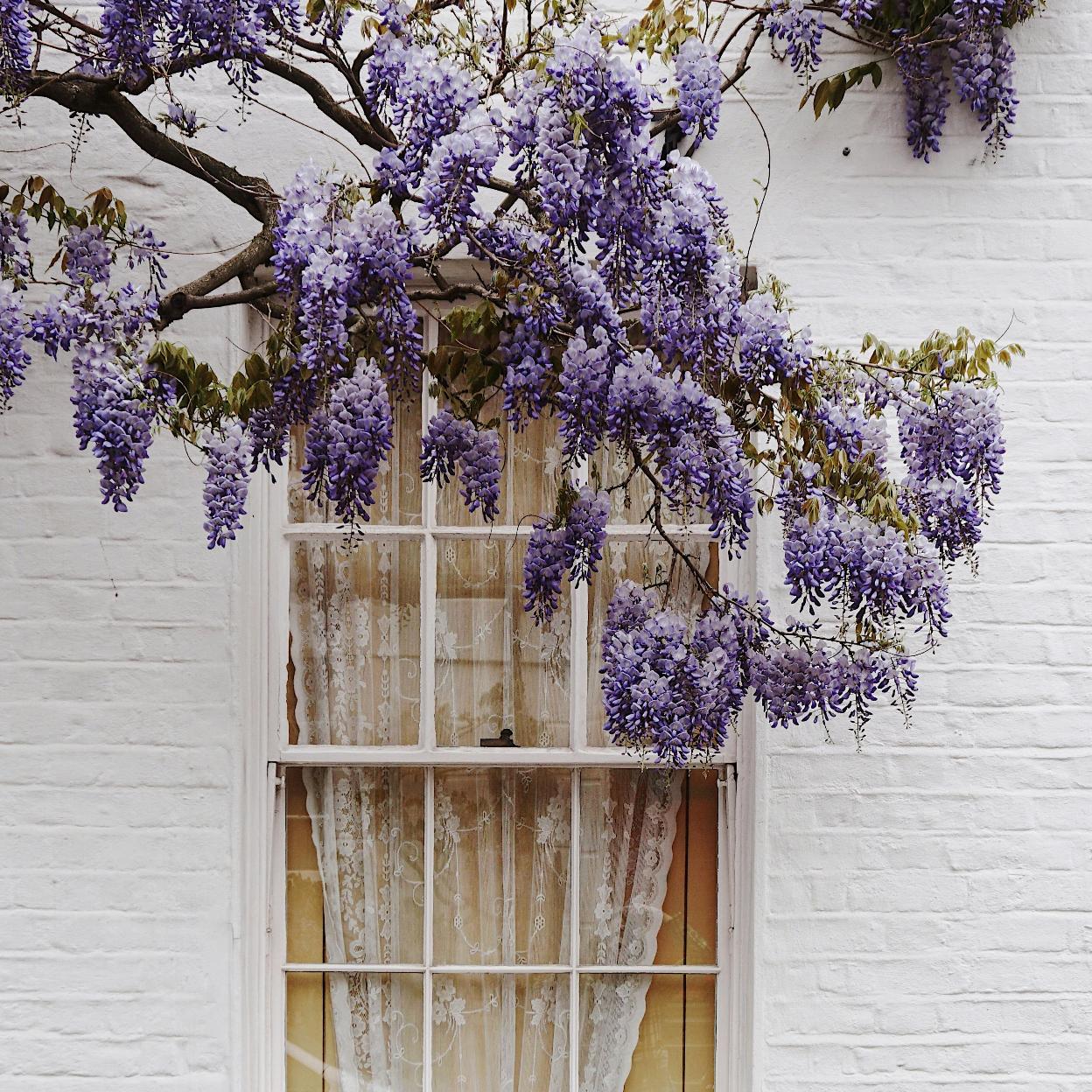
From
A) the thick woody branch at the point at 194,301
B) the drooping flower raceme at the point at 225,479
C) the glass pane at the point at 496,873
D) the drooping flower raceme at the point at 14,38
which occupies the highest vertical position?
the drooping flower raceme at the point at 14,38

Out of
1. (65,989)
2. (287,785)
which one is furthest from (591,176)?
(65,989)

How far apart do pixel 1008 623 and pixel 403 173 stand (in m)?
1.47

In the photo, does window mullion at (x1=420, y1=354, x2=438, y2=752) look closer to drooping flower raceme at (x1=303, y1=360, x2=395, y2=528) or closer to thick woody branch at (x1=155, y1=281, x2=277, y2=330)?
thick woody branch at (x1=155, y1=281, x2=277, y2=330)

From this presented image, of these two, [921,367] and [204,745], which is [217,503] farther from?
[921,367]

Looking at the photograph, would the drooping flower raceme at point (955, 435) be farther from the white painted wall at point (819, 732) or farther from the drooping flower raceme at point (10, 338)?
the drooping flower raceme at point (10, 338)

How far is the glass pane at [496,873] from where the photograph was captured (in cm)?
226

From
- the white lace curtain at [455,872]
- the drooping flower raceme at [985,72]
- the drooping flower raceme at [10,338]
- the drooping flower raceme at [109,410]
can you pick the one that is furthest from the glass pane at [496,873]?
the drooping flower raceme at [985,72]

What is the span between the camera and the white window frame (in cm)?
219

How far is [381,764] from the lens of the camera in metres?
2.23

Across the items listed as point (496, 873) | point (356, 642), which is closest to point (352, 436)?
point (356, 642)

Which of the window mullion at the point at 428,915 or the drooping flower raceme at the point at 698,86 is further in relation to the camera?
the window mullion at the point at 428,915

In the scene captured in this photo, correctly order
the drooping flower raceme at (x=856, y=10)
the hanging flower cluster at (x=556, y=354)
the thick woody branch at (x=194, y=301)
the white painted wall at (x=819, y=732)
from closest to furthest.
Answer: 1. the hanging flower cluster at (x=556, y=354)
2. the thick woody branch at (x=194, y=301)
3. the drooping flower raceme at (x=856, y=10)
4. the white painted wall at (x=819, y=732)

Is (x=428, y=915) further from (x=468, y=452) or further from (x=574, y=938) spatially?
(x=468, y=452)

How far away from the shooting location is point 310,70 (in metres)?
2.22
